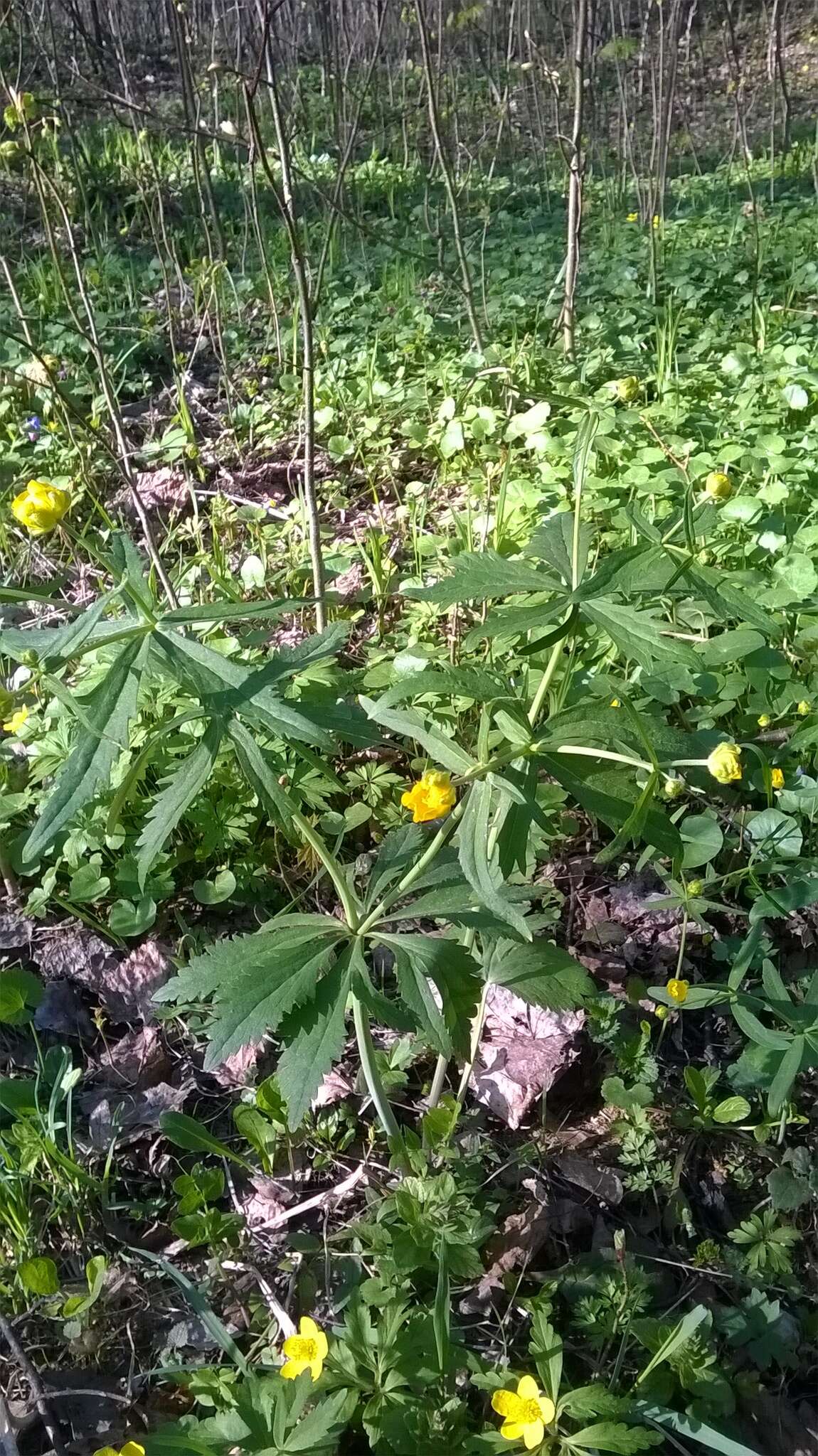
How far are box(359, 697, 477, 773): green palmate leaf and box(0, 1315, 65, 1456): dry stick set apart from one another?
80 cm

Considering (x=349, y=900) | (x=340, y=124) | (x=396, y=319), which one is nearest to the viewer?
(x=349, y=900)

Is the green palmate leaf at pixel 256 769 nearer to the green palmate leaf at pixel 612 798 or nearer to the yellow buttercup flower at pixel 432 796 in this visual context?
the yellow buttercup flower at pixel 432 796

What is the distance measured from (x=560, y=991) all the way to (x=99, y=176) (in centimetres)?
523

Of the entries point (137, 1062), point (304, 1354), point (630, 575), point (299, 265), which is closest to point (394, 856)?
point (630, 575)

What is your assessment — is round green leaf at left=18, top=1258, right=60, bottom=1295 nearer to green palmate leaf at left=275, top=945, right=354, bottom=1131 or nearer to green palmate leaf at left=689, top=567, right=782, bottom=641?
green palmate leaf at left=275, top=945, right=354, bottom=1131

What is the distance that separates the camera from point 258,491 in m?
2.65

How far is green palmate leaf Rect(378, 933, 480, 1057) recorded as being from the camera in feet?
3.11

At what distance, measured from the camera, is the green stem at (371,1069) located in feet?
3.38

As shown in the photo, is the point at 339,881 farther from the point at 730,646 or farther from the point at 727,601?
the point at 730,646

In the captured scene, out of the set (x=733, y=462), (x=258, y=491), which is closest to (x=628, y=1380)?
(x=733, y=462)

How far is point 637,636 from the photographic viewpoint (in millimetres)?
920

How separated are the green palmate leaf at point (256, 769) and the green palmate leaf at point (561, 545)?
0.37m

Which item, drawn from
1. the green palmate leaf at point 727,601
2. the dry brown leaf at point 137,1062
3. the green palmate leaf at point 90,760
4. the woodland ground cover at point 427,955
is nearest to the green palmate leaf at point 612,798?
the woodland ground cover at point 427,955

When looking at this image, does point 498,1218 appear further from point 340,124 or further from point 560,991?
point 340,124
